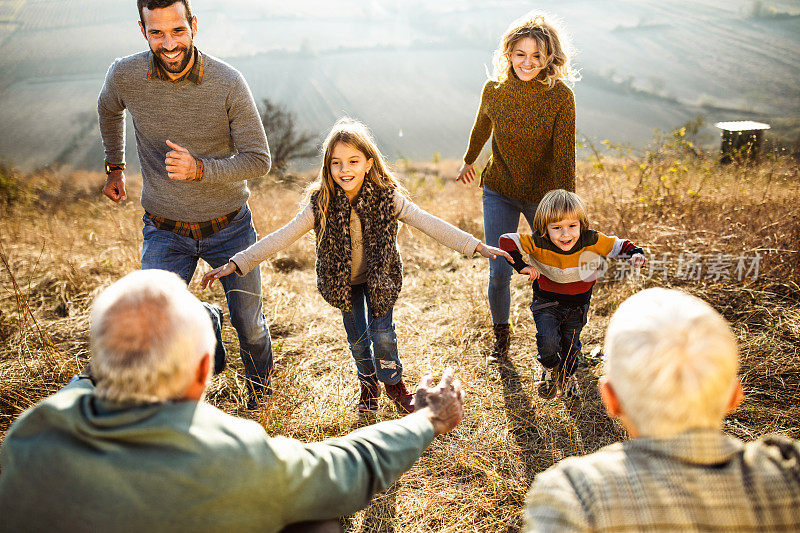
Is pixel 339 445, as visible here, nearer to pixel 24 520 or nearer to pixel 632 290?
pixel 24 520

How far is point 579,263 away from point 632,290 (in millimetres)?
1353

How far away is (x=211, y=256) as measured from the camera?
292 cm

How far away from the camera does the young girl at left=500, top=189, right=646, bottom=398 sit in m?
2.80

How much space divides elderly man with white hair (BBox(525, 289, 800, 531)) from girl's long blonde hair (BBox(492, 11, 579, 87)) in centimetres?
220

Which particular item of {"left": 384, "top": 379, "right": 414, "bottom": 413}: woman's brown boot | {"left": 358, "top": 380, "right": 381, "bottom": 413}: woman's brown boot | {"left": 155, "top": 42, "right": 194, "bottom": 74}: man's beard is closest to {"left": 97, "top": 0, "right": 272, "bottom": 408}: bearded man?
{"left": 155, "top": 42, "right": 194, "bottom": 74}: man's beard

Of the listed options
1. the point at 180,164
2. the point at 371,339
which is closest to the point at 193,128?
the point at 180,164

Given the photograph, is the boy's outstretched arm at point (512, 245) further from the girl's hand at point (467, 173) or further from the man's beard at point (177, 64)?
the man's beard at point (177, 64)

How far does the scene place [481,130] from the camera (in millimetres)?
3514

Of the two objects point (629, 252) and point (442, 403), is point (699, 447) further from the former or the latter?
point (629, 252)

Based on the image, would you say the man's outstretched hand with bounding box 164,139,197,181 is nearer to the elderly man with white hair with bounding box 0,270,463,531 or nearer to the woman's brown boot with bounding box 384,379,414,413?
the elderly man with white hair with bounding box 0,270,463,531

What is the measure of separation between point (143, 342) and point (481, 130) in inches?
109

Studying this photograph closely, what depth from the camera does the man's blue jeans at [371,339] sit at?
284cm

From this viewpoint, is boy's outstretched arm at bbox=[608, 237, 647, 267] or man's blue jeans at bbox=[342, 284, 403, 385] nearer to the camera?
boy's outstretched arm at bbox=[608, 237, 647, 267]

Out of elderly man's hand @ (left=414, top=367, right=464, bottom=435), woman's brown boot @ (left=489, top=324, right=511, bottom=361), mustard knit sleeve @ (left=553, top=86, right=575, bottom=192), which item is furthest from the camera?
woman's brown boot @ (left=489, top=324, right=511, bottom=361)
